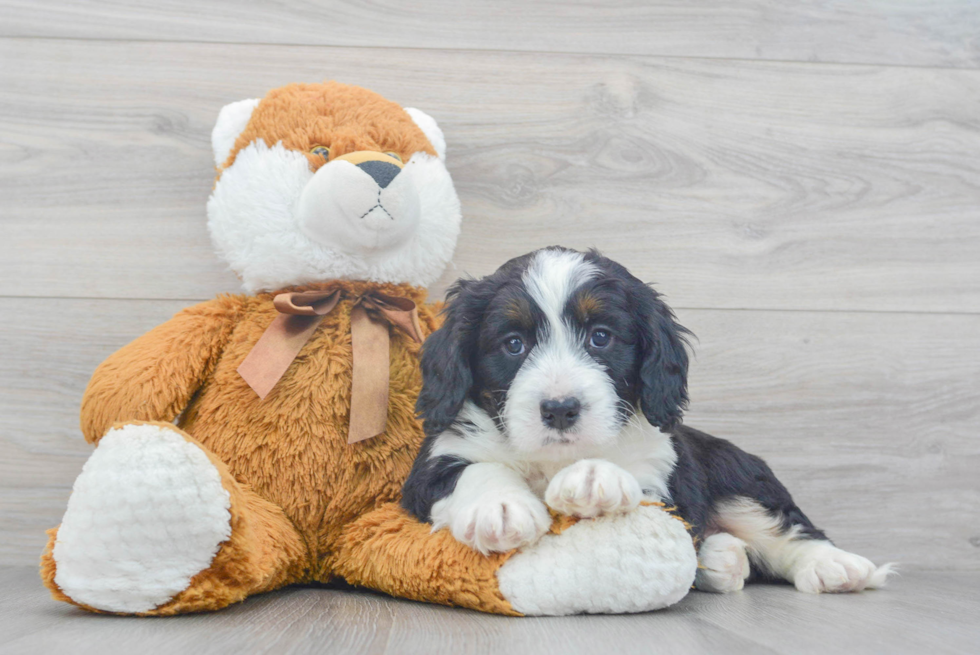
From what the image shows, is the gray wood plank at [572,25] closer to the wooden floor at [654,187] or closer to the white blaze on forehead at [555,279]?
the wooden floor at [654,187]

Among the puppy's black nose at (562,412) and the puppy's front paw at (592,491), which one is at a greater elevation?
the puppy's black nose at (562,412)

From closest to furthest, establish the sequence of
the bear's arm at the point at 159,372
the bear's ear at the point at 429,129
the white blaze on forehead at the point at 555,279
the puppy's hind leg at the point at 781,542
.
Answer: the white blaze on forehead at the point at 555,279
the bear's arm at the point at 159,372
the puppy's hind leg at the point at 781,542
the bear's ear at the point at 429,129

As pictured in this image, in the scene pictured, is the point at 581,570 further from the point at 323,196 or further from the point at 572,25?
the point at 572,25

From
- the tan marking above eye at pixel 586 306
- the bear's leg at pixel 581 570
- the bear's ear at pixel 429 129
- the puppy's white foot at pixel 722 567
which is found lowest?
the puppy's white foot at pixel 722 567

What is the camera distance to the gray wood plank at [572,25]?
6.53 feet

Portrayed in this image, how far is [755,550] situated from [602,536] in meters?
0.59

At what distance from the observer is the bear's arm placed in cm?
144

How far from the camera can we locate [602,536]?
3.93 ft

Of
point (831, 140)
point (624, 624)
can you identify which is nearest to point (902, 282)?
point (831, 140)

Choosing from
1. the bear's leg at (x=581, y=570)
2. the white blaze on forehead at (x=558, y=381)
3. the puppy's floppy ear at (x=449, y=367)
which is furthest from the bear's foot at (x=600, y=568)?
the puppy's floppy ear at (x=449, y=367)

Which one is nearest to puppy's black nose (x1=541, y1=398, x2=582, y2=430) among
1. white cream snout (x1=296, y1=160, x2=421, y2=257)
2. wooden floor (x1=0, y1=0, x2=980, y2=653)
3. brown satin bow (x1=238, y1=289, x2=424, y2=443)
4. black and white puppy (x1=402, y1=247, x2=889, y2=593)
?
black and white puppy (x1=402, y1=247, x2=889, y2=593)

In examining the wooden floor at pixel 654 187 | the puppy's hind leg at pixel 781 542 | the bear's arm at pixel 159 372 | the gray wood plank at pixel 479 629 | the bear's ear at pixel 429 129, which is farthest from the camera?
the wooden floor at pixel 654 187

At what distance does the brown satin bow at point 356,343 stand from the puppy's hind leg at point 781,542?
75 centimetres

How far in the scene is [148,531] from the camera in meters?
1.12
